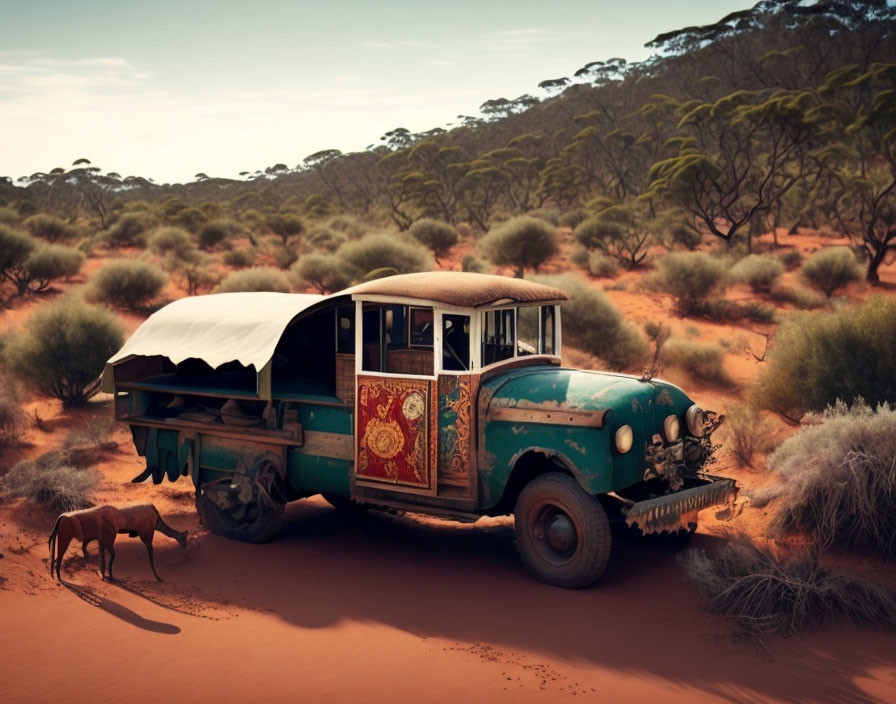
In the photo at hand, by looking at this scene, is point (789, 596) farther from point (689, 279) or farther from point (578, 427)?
point (689, 279)

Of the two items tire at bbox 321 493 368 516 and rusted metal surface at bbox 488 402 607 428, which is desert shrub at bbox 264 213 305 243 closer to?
tire at bbox 321 493 368 516

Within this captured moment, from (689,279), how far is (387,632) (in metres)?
18.6

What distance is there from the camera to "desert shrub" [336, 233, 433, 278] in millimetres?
25797

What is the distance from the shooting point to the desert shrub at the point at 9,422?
1261 cm

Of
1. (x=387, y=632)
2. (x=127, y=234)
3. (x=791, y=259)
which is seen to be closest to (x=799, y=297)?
(x=791, y=259)

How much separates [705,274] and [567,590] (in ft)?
58.5

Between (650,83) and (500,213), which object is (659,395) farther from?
(650,83)

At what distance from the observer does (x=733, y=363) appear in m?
18.0

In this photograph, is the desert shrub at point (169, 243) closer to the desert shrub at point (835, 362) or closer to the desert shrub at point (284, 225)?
the desert shrub at point (284, 225)

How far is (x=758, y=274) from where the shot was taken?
25375 millimetres

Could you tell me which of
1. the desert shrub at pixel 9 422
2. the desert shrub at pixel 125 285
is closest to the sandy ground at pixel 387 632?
the desert shrub at pixel 9 422

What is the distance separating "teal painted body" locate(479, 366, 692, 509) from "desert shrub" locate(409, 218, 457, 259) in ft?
92.8

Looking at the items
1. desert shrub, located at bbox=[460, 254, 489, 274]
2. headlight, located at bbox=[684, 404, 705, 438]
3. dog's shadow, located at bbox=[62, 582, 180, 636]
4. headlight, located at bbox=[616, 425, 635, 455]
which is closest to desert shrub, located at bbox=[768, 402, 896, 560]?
headlight, located at bbox=[684, 404, 705, 438]

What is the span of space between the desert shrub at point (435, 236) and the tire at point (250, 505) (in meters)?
27.2
